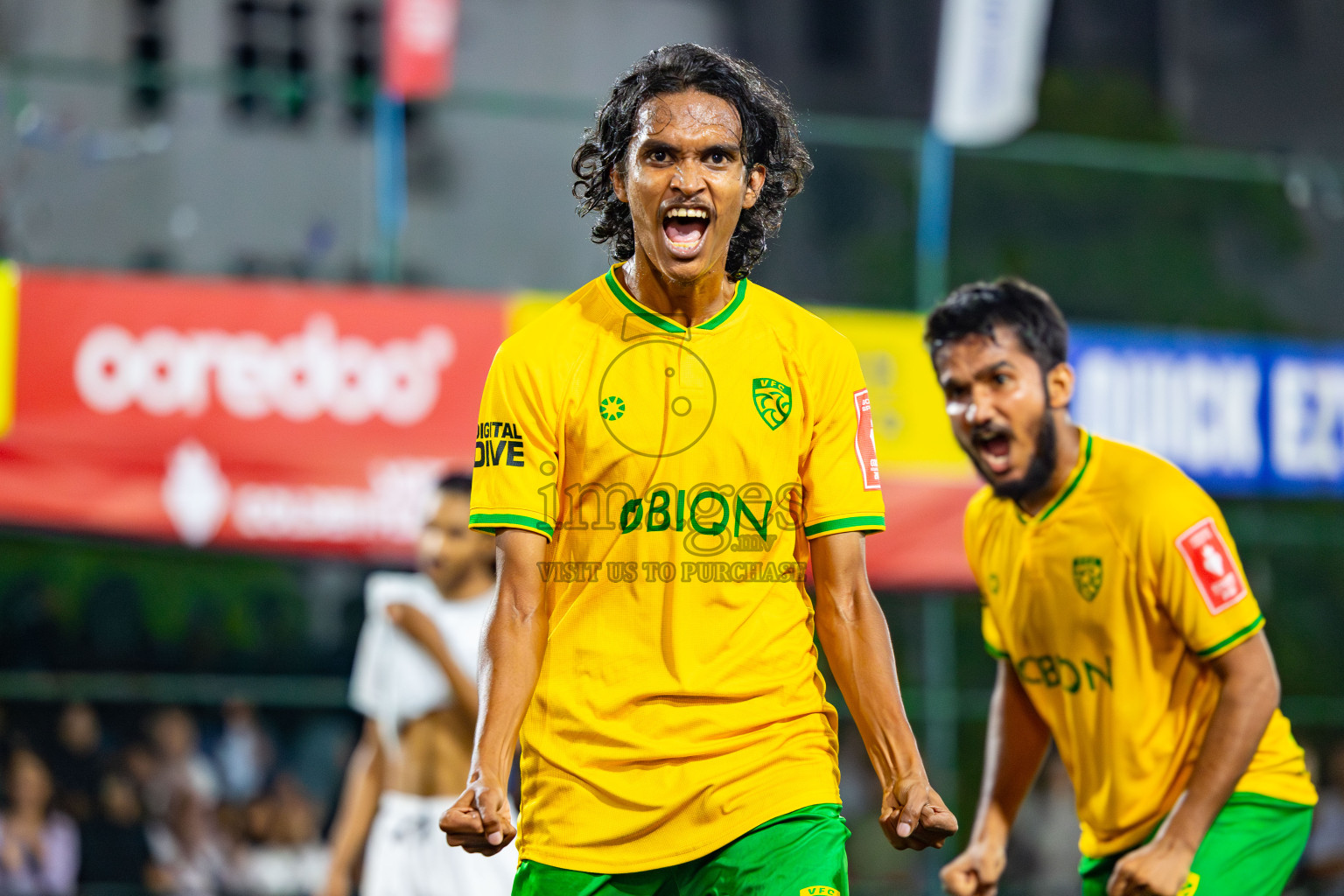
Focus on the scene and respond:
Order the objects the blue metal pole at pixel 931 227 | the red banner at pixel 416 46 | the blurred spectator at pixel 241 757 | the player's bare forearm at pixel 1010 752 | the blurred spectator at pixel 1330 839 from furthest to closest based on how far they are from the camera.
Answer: the blue metal pole at pixel 931 227
the red banner at pixel 416 46
the blurred spectator at pixel 241 757
the blurred spectator at pixel 1330 839
the player's bare forearm at pixel 1010 752

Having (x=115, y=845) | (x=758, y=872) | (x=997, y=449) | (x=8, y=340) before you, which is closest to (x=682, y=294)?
(x=758, y=872)

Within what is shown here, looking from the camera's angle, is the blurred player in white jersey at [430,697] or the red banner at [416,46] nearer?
the blurred player in white jersey at [430,697]

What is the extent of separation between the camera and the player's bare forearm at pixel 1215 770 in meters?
3.66

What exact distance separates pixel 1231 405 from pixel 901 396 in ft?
8.56

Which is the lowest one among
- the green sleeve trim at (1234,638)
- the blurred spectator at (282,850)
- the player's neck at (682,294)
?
the blurred spectator at (282,850)

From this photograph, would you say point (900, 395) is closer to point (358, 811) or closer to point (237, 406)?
point (237, 406)

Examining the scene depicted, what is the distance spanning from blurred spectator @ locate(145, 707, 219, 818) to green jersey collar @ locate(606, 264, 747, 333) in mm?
7256

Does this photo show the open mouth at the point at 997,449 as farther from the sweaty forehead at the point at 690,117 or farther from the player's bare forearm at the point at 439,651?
the player's bare forearm at the point at 439,651

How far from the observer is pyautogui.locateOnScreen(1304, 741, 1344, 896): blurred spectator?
371 inches

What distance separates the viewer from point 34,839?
9.06 m

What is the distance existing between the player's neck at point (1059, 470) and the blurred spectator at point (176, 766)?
6.87 metres

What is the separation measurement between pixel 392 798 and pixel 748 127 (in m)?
3.17

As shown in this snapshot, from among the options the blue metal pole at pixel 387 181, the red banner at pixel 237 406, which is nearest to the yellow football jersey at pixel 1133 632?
the red banner at pixel 237 406

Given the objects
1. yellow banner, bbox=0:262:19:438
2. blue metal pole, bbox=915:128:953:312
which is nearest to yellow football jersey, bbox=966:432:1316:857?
yellow banner, bbox=0:262:19:438
